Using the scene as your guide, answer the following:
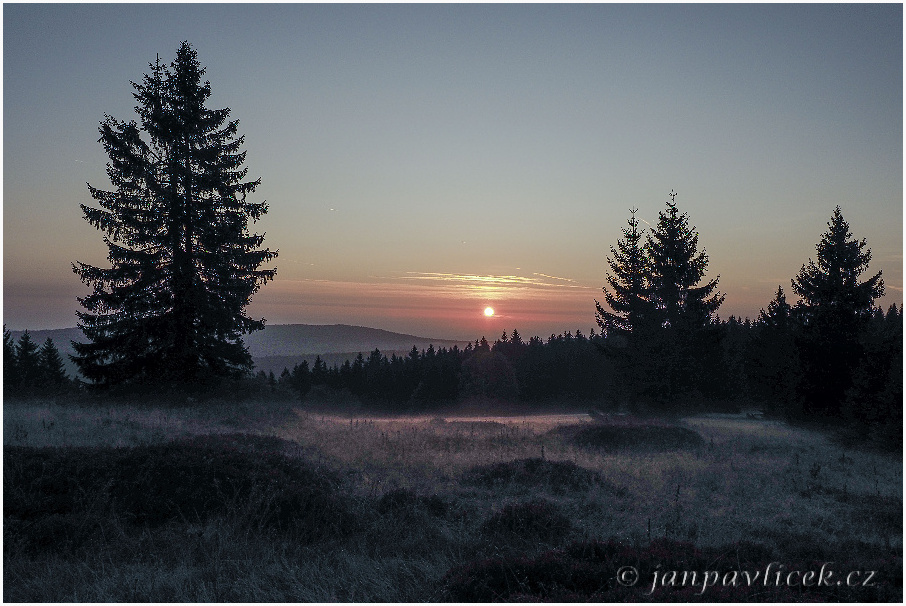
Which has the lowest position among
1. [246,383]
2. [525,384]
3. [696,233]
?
[525,384]

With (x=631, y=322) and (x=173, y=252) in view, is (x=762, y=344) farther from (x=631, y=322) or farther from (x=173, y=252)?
(x=173, y=252)

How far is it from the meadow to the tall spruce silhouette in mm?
5117

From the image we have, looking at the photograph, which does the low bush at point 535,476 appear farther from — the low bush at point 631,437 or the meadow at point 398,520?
the low bush at point 631,437

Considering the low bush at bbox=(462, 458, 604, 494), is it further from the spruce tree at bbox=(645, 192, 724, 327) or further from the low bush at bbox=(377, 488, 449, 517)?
the spruce tree at bbox=(645, 192, 724, 327)

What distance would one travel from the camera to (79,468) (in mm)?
8977

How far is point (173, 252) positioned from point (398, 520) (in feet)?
53.8

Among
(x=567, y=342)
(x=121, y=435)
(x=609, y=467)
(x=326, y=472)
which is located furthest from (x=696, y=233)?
(x=567, y=342)

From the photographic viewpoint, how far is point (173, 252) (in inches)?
816

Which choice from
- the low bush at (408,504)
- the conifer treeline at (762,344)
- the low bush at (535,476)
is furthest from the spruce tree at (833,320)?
the low bush at (408,504)

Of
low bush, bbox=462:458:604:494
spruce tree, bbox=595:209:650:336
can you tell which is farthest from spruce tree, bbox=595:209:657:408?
low bush, bbox=462:458:604:494

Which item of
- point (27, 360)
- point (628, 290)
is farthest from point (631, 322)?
point (27, 360)

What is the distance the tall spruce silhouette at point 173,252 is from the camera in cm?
2020

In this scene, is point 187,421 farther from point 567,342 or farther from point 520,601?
point 567,342

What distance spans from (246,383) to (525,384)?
50328mm
